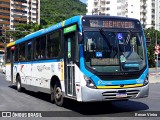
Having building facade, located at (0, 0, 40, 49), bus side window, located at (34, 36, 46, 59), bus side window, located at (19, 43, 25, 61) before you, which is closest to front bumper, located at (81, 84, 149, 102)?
bus side window, located at (34, 36, 46, 59)

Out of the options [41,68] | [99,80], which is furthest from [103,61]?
[41,68]

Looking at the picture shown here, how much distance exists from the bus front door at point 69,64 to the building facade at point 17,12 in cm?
12328

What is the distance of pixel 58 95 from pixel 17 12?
137072mm

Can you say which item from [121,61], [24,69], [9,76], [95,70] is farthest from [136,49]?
[9,76]

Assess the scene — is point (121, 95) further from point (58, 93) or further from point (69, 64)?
point (58, 93)

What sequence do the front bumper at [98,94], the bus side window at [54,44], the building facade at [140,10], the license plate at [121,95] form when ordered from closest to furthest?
1. the front bumper at [98,94]
2. the license plate at [121,95]
3. the bus side window at [54,44]
4. the building facade at [140,10]

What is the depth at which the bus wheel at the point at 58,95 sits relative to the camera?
12003mm

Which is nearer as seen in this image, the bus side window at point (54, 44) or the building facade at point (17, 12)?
the bus side window at point (54, 44)

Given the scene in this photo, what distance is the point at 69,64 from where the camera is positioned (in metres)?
11.2

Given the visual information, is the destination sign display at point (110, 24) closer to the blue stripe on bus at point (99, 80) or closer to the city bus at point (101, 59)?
the city bus at point (101, 59)

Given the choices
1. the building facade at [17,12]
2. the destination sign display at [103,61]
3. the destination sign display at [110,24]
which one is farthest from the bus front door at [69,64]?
the building facade at [17,12]

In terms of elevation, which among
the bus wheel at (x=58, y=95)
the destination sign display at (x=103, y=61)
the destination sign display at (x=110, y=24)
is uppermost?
the destination sign display at (x=110, y=24)

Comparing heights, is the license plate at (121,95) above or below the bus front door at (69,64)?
below

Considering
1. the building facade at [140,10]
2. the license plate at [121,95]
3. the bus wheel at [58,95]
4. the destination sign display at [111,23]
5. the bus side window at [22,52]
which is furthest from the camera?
the building facade at [140,10]
